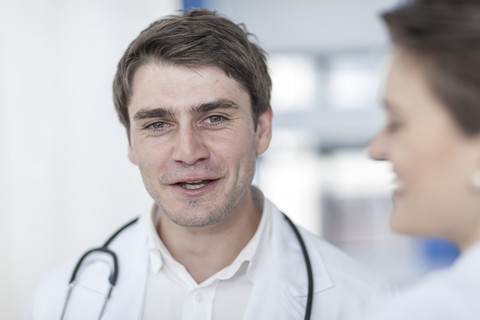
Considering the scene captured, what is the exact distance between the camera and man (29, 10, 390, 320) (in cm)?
122

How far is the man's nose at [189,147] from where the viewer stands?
1.19m

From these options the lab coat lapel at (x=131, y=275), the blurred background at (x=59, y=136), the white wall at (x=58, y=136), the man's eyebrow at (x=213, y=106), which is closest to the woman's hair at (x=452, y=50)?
the man's eyebrow at (x=213, y=106)

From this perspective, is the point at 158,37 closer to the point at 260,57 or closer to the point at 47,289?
the point at 260,57

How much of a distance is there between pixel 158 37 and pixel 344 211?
3432 mm

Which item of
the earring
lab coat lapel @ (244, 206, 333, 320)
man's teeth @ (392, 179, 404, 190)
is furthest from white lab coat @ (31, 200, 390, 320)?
the earring

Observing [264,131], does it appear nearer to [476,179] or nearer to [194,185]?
[194,185]

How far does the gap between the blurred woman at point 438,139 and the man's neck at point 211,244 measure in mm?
689

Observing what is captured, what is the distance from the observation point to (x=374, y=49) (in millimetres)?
4316

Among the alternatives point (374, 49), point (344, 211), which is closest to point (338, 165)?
point (344, 211)

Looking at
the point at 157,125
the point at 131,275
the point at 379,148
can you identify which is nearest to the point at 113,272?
the point at 131,275

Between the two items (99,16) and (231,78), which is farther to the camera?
(99,16)

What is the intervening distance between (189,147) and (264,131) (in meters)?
0.29

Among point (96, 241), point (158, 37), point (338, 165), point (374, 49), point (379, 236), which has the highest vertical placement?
point (158, 37)

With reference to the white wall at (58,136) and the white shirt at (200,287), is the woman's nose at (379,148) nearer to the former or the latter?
the white shirt at (200,287)
